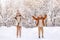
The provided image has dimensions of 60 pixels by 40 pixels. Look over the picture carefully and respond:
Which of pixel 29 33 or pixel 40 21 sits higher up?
pixel 40 21

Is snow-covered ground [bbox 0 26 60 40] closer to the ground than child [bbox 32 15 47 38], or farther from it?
closer to the ground

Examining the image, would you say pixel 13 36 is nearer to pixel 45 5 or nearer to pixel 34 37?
pixel 34 37

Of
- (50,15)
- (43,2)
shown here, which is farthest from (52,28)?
(43,2)

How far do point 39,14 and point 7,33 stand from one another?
367mm

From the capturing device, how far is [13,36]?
1.83 m

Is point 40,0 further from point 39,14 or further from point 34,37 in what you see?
point 34,37

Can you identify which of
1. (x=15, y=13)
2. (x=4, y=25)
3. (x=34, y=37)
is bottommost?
(x=34, y=37)

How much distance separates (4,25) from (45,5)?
45cm

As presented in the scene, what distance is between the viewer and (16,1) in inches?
72.6

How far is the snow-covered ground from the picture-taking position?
5.89ft

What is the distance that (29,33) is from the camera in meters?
1.81

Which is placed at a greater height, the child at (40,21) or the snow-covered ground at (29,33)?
the child at (40,21)

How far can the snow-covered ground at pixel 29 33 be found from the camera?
1795 mm

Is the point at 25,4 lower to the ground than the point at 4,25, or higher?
higher
